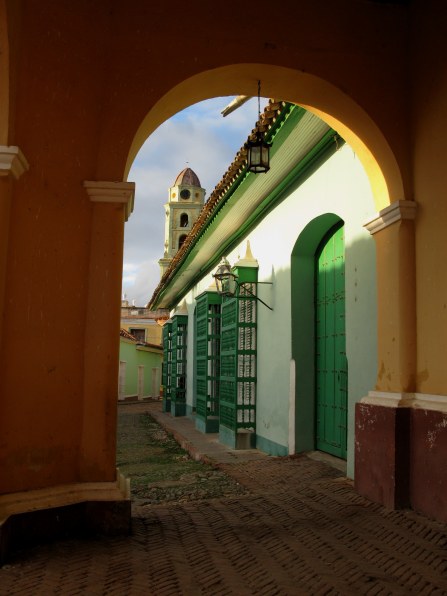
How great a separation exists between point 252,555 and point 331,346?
3811 mm

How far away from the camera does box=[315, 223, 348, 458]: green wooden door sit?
6.79 m

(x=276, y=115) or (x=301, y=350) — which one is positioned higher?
(x=276, y=115)

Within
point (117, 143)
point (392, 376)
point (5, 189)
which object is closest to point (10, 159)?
point (5, 189)

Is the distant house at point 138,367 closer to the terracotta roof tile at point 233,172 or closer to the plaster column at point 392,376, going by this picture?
the terracotta roof tile at point 233,172

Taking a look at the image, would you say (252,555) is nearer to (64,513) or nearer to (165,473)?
(64,513)

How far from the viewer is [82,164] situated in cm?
424

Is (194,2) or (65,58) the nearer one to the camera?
(65,58)

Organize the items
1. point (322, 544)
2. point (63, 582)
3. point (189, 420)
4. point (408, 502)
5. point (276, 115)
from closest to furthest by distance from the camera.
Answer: point (63, 582)
point (322, 544)
point (408, 502)
point (276, 115)
point (189, 420)

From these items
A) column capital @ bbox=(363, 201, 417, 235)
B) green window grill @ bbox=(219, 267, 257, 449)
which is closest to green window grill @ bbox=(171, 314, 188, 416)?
green window grill @ bbox=(219, 267, 257, 449)

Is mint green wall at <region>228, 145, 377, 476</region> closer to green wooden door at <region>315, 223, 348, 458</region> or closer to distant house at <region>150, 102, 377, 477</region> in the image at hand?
distant house at <region>150, 102, 377, 477</region>

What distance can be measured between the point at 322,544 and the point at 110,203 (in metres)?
2.68

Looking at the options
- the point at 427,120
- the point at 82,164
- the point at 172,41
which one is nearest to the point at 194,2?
the point at 172,41

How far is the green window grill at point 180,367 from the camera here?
16844 mm

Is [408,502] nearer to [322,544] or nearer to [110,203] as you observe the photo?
[322,544]
